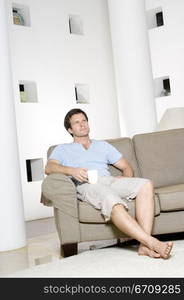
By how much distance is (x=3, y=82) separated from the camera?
4.05 meters

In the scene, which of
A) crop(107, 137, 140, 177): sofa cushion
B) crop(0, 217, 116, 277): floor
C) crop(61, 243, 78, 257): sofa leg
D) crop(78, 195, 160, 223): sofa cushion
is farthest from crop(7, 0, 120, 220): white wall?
crop(78, 195, 160, 223): sofa cushion

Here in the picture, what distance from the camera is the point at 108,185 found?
3.30m

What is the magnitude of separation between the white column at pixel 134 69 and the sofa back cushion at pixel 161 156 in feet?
3.97

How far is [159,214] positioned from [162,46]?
12.9 ft

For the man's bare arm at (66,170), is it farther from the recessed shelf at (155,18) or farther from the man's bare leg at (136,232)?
the recessed shelf at (155,18)

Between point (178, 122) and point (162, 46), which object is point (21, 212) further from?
point (162, 46)

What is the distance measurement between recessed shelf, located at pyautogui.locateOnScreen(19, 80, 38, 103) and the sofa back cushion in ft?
7.96

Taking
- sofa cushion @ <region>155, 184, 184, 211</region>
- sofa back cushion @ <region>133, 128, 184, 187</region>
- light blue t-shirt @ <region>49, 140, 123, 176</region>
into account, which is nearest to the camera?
sofa cushion @ <region>155, 184, 184, 211</region>

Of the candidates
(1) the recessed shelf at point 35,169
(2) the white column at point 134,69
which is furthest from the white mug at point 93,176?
(1) the recessed shelf at point 35,169

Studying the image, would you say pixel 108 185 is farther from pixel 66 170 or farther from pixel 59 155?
pixel 59 155

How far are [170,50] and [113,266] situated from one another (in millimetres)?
4480

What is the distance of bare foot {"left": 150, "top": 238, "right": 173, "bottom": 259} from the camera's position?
270cm

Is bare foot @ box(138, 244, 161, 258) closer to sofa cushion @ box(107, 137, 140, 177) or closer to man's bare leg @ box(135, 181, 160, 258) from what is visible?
man's bare leg @ box(135, 181, 160, 258)

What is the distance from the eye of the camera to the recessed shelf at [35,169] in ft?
19.7
